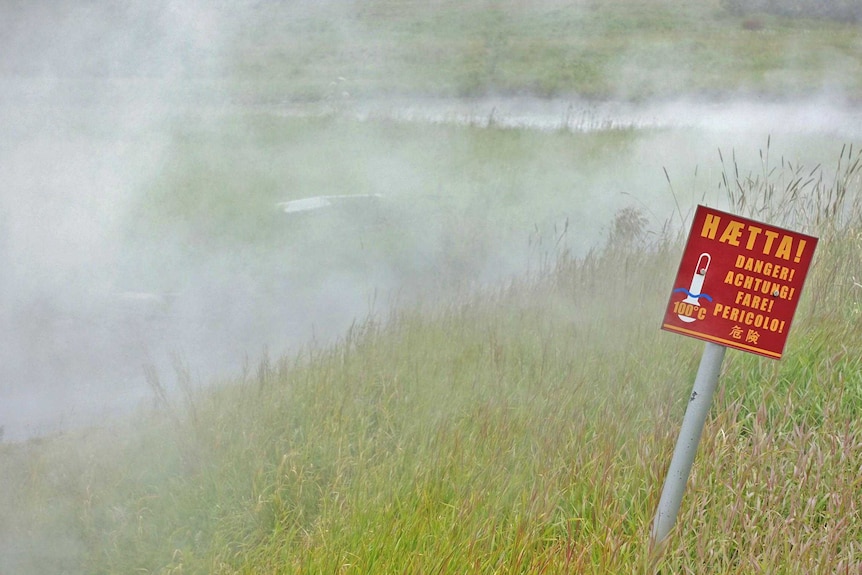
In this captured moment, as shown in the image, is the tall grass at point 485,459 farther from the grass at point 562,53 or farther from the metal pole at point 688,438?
the grass at point 562,53

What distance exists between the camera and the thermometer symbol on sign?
6.12ft

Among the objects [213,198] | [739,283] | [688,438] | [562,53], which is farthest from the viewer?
[562,53]

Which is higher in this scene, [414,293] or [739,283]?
[739,283]

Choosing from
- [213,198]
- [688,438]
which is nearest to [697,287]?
[688,438]

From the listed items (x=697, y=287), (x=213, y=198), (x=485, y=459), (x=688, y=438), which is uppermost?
(x=697, y=287)

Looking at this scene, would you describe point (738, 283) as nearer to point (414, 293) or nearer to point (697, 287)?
point (697, 287)

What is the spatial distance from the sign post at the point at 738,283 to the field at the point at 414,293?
52 centimetres

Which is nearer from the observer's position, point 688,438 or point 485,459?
point 688,438

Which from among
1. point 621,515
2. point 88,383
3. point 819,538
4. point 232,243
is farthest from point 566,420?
point 232,243

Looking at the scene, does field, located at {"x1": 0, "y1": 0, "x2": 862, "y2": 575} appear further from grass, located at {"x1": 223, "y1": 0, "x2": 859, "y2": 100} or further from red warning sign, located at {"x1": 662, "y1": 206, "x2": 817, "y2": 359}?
red warning sign, located at {"x1": 662, "y1": 206, "x2": 817, "y2": 359}

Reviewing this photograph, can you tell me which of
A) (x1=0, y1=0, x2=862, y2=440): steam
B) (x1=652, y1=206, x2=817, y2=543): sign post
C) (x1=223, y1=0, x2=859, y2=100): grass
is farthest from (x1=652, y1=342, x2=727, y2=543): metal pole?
(x1=223, y1=0, x2=859, y2=100): grass

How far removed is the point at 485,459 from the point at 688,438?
65cm

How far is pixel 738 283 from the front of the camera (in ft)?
6.16

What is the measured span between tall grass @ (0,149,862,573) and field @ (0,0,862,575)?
1 centimetres
